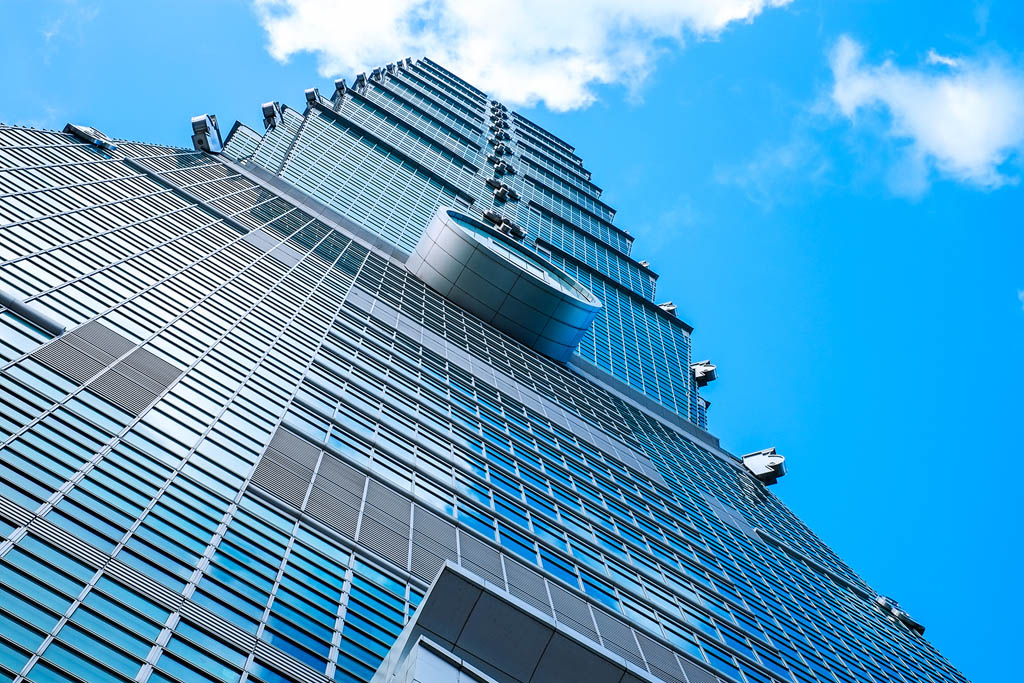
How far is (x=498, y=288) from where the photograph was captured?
54.0 m

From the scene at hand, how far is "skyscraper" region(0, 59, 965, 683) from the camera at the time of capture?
1376 centimetres

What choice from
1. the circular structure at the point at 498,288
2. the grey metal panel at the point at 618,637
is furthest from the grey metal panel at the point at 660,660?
the circular structure at the point at 498,288

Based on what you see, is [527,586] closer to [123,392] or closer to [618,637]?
[618,637]

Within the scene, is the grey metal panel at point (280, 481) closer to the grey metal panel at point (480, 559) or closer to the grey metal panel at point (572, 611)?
the grey metal panel at point (480, 559)

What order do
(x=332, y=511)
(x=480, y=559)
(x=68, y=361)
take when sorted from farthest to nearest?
(x=480, y=559) → (x=332, y=511) → (x=68, y=361)

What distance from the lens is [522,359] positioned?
5175 cm

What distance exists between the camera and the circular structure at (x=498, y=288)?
53.4m

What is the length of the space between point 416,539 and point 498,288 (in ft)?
109

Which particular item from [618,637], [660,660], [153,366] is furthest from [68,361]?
[660,660]

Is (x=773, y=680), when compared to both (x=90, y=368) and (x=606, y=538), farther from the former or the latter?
(x=90, y=368)

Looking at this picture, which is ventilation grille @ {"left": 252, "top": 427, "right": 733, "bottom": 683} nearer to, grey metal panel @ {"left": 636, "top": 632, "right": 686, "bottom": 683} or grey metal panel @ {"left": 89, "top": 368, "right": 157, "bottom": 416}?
grey metal panel @ {"left": 636, "top": 632, "right": 686, "bottom": 683}

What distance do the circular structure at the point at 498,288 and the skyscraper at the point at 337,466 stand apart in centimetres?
18

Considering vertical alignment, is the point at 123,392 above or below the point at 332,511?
above

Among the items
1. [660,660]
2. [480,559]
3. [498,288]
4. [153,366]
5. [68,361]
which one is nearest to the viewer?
[68,361]
